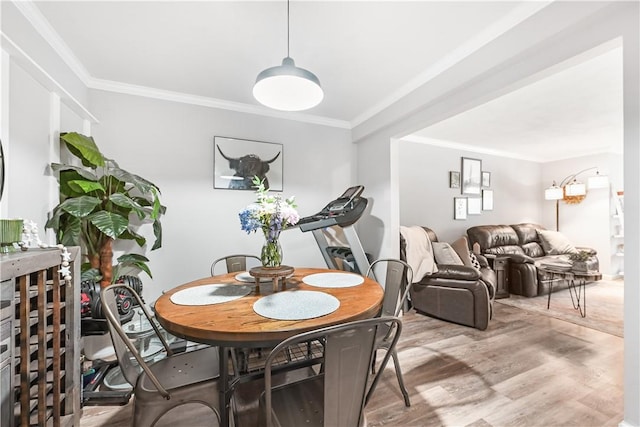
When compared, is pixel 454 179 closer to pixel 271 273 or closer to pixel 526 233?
pixel 526 233

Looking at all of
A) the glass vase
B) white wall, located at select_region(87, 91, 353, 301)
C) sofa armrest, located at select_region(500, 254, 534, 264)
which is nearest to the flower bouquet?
the glass vase

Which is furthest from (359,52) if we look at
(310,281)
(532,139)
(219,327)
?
(532,139)

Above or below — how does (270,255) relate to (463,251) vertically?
above

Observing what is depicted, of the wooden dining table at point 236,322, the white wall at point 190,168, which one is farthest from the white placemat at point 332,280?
the white wall at point 190,168

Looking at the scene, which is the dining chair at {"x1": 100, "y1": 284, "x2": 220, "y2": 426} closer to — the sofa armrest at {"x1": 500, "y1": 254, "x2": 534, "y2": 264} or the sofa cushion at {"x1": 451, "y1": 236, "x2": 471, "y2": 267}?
the sofa cushion at {"x1": 451, "y1": 236, "x2": 471, "y2": 267}

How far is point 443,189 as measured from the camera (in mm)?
4816

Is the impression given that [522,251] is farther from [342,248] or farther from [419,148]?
[342,248]

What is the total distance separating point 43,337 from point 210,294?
68 cm

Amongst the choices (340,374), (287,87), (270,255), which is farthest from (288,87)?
(340,374)

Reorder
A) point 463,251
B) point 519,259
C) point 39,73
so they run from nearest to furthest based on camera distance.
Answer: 1. point 39,73
2. point 463,251
3. point 519,259

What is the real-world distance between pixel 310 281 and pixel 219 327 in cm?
84

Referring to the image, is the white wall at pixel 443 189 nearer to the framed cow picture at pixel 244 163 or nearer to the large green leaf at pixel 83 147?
the framed cow picture at pixel 244 163

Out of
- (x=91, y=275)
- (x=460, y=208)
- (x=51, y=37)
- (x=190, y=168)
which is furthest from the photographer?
(x=460, y=208)

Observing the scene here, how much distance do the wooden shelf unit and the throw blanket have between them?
2968 millimetres
